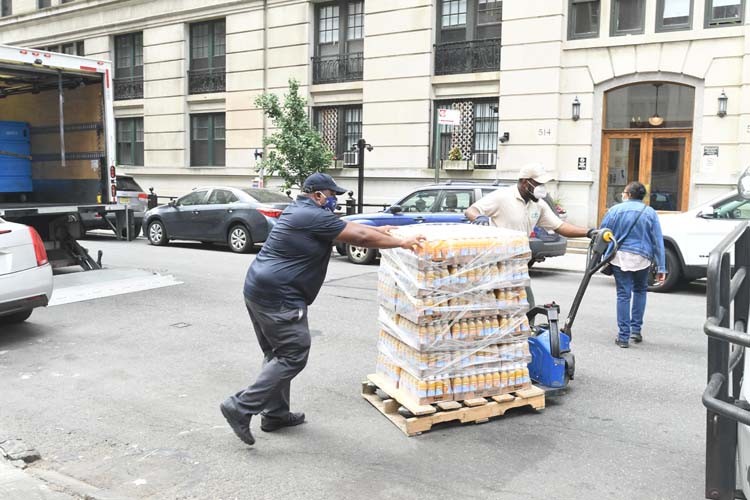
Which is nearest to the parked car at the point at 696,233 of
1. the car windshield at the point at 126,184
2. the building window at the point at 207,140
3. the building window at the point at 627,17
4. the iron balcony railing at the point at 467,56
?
the building window at the point at 627,17

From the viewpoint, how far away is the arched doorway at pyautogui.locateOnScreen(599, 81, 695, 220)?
17.1 meters

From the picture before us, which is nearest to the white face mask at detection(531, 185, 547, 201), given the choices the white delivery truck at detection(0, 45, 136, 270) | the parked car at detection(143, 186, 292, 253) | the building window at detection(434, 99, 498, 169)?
the white delivery truck at detection(0, 45, 136, 270)

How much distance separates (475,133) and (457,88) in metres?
1.35

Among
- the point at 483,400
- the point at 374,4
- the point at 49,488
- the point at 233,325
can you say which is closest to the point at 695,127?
the point at 374,4

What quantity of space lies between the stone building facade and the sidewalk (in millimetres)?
12775

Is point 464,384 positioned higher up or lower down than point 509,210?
lower down

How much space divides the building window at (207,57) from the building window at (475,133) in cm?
891

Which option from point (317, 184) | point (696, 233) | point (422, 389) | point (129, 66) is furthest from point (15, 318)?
point (129, 66)

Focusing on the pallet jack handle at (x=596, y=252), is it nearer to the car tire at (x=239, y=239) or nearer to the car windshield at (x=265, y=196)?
the car tire at (x=239, y=239)

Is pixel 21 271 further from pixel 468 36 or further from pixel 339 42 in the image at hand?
pixel 339 42

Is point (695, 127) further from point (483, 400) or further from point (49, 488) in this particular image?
point (49, 488)

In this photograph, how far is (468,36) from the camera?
786 inches

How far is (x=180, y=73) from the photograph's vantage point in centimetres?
2583

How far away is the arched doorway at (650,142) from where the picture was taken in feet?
56.2
